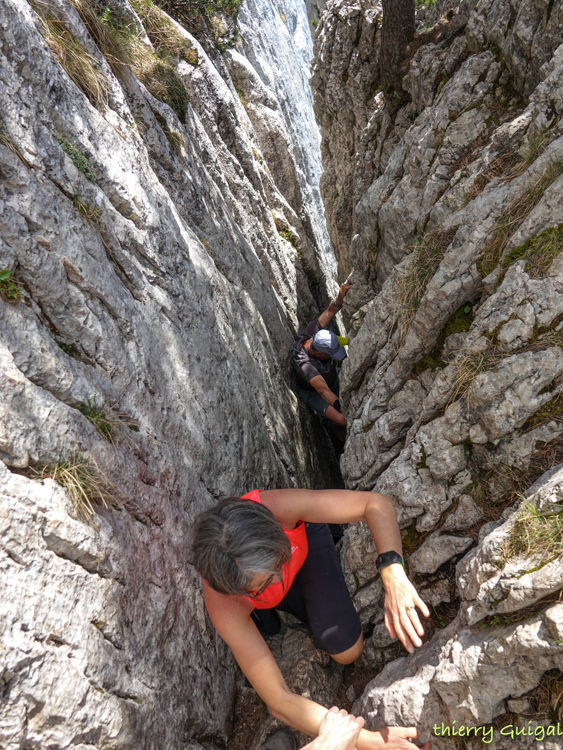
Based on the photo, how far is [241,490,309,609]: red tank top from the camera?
10.7 feet

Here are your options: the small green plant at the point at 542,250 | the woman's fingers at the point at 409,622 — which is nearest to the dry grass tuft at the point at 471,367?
the small green plant at the point at 542,250

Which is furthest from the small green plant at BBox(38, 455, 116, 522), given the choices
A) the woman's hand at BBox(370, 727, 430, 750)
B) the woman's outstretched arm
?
the woman's hand at BBox(370, 727, 430, 750)

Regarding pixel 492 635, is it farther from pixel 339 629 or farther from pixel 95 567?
pixel 95 567

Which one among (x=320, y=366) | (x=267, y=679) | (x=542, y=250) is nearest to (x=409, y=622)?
(x=267, y=679)

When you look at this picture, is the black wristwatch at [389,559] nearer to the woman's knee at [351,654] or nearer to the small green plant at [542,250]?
the woman's knee at [351,654]

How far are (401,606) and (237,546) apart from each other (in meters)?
1.16

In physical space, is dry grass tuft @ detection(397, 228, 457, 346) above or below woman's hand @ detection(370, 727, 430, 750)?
above

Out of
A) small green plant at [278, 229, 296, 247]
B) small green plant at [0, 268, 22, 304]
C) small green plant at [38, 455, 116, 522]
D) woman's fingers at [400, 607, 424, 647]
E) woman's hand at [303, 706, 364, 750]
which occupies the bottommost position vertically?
woman's hand at [303, 706, 364, 750]

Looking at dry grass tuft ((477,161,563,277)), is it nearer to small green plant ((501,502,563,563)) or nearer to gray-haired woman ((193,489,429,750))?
small green plant ((501,502,563,563))

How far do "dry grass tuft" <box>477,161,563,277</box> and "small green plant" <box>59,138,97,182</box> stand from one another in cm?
373

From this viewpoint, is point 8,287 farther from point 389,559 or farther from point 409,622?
point 409,622

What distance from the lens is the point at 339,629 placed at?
11.6 feet

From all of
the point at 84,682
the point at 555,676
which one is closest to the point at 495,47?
the point at 555,676

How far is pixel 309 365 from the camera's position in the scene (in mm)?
7957
